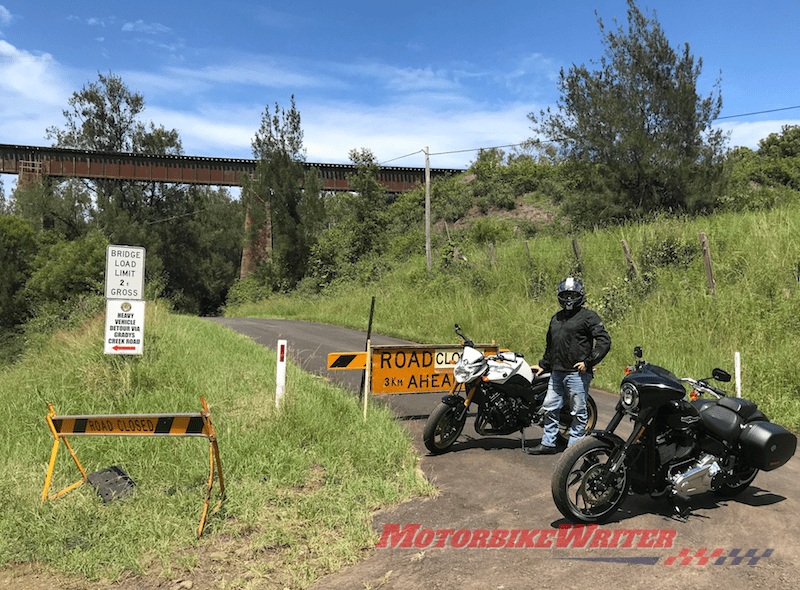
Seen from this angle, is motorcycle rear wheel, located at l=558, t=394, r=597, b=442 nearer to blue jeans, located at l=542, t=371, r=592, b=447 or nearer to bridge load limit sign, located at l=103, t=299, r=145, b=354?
blue jeans, located at l=542, t=371, r=592, b=447

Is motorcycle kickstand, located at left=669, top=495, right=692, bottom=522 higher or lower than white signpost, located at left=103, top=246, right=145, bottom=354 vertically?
lower

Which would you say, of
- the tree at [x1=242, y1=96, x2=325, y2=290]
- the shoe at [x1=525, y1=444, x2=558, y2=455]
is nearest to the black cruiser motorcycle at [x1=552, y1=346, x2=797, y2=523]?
the shoe at [x1=525, y1=444, x2=558, y2=455]

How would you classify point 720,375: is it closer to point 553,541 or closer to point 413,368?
point 553,541

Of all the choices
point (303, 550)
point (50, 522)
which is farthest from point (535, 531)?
point (50, 522)

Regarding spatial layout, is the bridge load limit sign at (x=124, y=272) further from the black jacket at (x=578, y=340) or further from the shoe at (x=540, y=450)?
the black jacket at (x=578, y=340)

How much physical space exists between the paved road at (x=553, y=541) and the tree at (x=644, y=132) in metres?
18.0

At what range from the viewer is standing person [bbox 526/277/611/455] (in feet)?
19.4

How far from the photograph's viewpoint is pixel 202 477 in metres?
5.64

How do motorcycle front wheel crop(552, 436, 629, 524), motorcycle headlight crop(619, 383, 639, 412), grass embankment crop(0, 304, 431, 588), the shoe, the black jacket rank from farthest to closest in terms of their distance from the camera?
1. the shoe
2. the black jacket
3. motorcycle headlight crop(619, 383, 639, 412)
4. motorcycle front wheel crop(552, 436, 629, 524)
5. grass embankment crop(0, 304, 431, 588)

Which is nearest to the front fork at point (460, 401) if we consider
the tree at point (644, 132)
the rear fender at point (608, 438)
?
the rear fender at point (608, 438)

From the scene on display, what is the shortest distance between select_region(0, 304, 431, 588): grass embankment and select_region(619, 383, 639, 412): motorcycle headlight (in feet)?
6.47

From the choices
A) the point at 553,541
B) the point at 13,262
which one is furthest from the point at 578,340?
the point at 13,262

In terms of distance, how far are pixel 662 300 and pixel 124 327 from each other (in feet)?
37.0

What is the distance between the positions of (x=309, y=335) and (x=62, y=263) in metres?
36.4
